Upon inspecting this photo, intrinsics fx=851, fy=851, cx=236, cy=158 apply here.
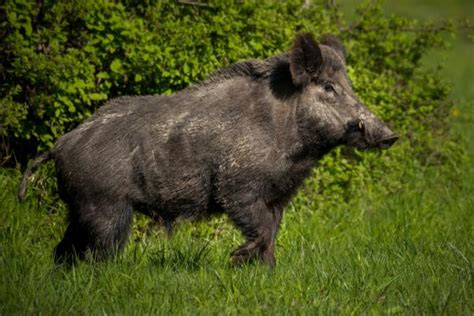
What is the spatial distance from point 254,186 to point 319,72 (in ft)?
3.28

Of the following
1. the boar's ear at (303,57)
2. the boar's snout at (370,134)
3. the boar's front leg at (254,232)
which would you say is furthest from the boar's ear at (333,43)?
the boar's front leg at (254,232)

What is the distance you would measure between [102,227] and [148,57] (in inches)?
72.0

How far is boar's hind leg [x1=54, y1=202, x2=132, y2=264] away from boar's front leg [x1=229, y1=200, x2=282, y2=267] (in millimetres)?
760

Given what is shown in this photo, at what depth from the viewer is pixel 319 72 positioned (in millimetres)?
6234

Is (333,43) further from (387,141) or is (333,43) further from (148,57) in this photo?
(148,57)

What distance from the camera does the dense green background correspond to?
5.28 m

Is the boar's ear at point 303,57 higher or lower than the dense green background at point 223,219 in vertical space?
higher

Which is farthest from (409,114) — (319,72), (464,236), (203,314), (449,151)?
(203,314)

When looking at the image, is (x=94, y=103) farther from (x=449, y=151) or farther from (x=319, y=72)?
(x=449, y=151)

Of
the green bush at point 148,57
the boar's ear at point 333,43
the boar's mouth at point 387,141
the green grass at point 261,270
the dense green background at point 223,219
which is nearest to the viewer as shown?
the green grass at point 261,270

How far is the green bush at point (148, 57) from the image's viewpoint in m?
7.02

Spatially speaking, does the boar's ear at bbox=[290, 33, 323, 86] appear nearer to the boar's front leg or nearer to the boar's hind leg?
the boar's front leg

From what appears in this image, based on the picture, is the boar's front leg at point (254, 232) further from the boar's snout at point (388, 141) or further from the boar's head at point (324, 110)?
the boar's snout at point (388, 141)

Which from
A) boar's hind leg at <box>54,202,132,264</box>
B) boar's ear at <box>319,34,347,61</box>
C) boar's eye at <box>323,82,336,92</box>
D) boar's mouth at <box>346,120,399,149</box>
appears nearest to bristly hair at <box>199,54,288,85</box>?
boar's eye at <box>323,82,336,92</box>
